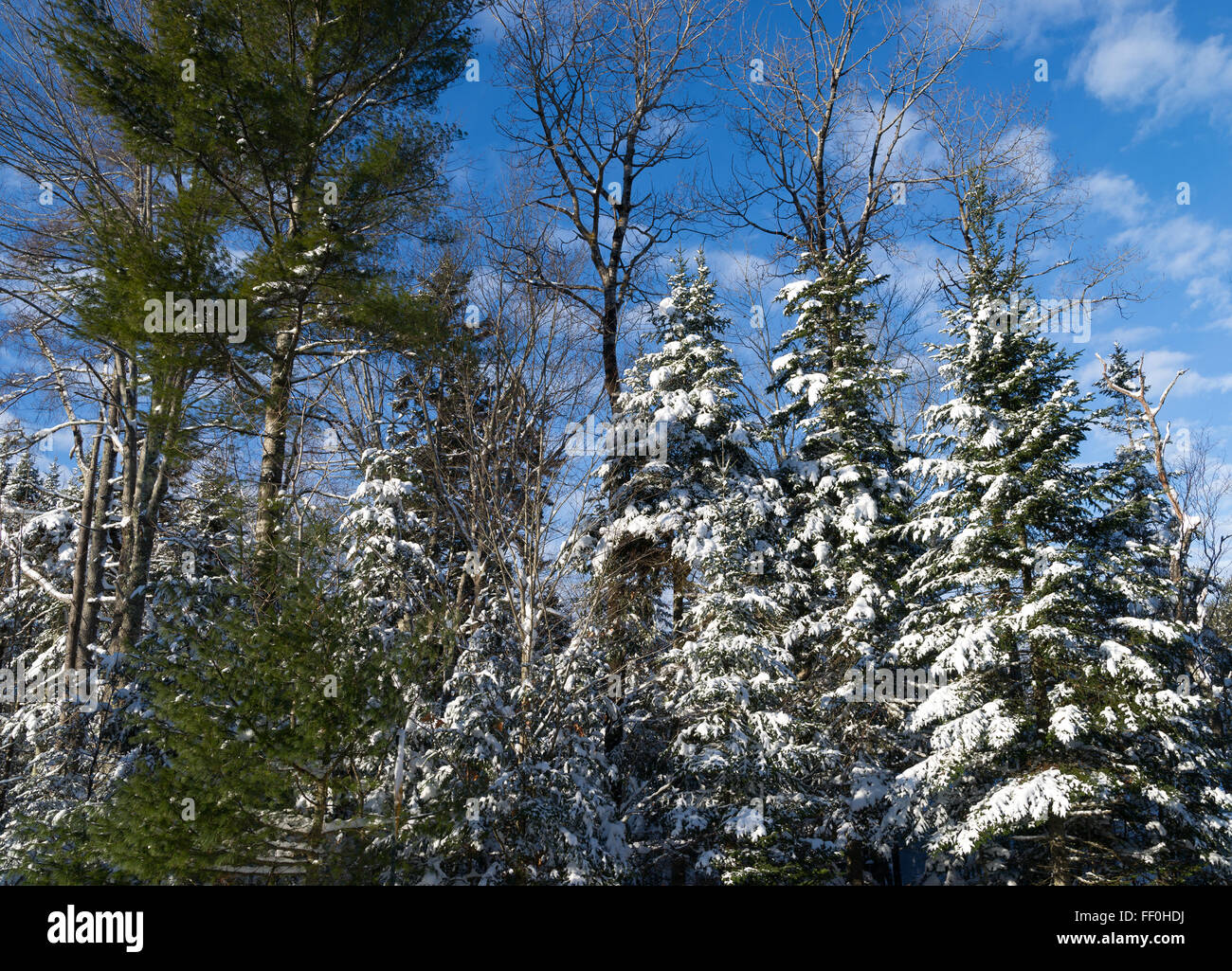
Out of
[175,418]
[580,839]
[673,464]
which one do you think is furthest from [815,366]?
[175,418]

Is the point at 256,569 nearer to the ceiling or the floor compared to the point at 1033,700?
nearer to the ceiling

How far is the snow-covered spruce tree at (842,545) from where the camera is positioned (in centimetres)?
1221

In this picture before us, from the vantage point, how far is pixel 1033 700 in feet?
34.0

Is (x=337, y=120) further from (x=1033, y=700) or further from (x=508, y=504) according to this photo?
(x=1033, y=700)

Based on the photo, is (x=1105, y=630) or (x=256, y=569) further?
(x=1105, y=630)

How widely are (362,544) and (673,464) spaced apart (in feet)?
20.4
